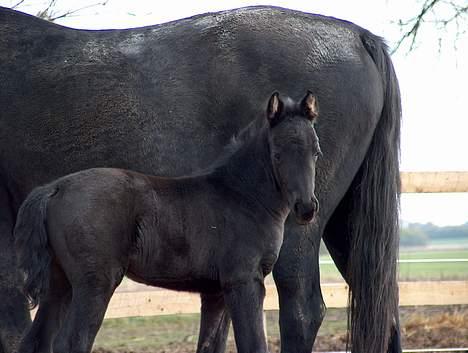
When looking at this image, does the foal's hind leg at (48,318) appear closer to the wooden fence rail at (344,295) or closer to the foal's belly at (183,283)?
the foal's belly at (183,283)

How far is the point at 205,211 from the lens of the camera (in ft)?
15.7

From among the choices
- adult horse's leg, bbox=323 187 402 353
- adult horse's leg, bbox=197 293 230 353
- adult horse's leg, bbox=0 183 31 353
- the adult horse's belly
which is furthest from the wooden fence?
the adult horse's belly

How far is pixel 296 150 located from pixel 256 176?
374 mm

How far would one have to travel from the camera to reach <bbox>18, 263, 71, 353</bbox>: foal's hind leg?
4695mm

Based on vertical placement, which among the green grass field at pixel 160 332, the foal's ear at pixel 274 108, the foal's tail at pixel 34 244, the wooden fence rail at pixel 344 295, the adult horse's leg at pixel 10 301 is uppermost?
the foal's ear at pixel 274 108

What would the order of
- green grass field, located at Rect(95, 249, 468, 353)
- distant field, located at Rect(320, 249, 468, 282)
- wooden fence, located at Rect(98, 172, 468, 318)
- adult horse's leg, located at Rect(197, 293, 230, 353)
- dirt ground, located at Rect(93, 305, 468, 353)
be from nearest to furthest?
adult horse's leg, located at Rect(197, 293, 230, 353) < wooden fence, located at Rect(98, 172, 468, 318) < dirt ground, located at Rect(93, 305, 468, 353) < green grass field, located at Rect(95, 249, 468, 353) < distant field, located at Rect(320, 249, 468, 282)

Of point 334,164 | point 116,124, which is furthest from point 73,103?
point 334,164

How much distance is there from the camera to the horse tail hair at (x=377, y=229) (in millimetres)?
5480

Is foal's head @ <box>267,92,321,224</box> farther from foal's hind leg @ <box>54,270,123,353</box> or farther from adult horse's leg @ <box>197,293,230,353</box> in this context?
foal's hind leg @ <box>54,270,123,353</box>

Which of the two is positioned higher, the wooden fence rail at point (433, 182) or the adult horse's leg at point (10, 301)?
the adult horse's leg at point (10, 301)

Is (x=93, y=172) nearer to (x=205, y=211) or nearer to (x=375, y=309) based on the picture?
(x=205, y=211)

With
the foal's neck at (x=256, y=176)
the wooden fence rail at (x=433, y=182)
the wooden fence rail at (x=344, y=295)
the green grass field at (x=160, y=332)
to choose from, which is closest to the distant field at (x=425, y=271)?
the wooden fence rail at (x=344, y=295)

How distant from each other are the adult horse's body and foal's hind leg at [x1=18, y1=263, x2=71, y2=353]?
2.36 ft

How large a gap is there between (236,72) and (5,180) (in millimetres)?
1345
